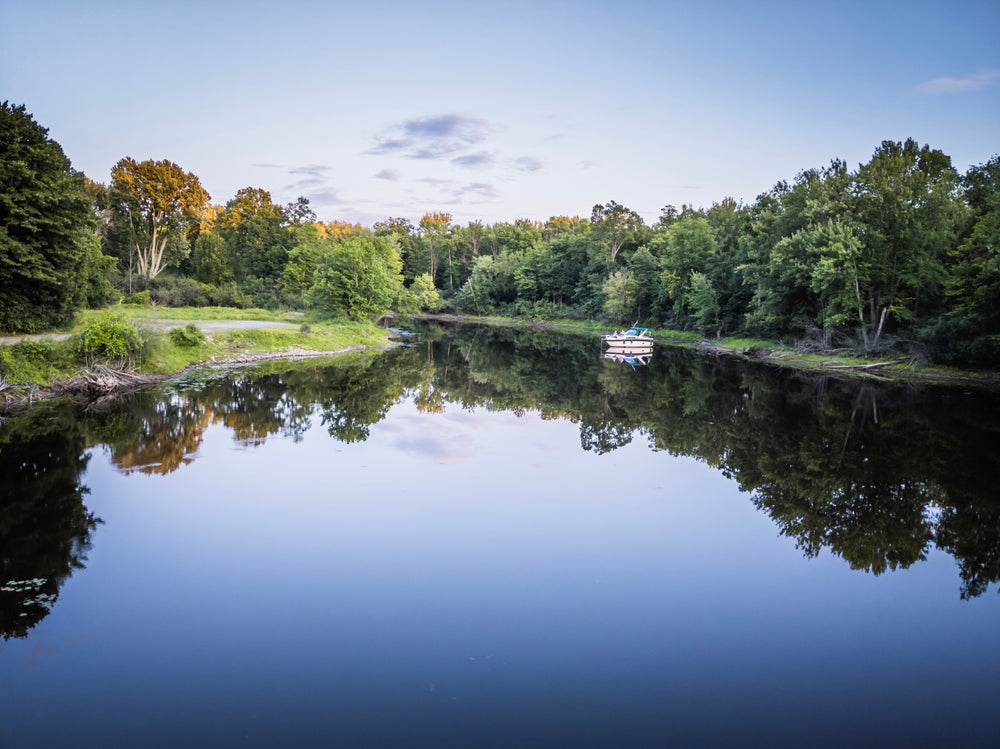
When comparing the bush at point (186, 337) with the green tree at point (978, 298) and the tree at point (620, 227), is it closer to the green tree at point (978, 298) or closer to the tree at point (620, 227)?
the green tree at point (978, 298)

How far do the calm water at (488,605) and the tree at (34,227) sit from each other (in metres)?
9.13

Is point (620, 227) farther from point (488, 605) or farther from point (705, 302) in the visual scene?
point (488, 605)

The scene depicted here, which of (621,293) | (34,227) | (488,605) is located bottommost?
(488,605)

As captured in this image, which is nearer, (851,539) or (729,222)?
(851,539)

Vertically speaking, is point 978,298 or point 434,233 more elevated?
point 434,233

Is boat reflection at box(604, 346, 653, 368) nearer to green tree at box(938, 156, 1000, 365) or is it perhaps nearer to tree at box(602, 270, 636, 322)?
green tree at box(938, 156, 1000, 365)

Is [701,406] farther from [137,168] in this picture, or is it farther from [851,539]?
[137,168]

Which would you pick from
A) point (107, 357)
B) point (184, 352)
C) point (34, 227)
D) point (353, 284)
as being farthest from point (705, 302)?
point (34, 227)

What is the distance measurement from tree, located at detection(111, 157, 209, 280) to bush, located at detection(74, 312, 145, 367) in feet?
117

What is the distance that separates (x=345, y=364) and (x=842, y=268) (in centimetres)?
2990

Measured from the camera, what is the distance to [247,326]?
37094 millimetres

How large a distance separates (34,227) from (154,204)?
1557 inches

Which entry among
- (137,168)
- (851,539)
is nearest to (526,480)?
(851,539)

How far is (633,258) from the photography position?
63.5 m
